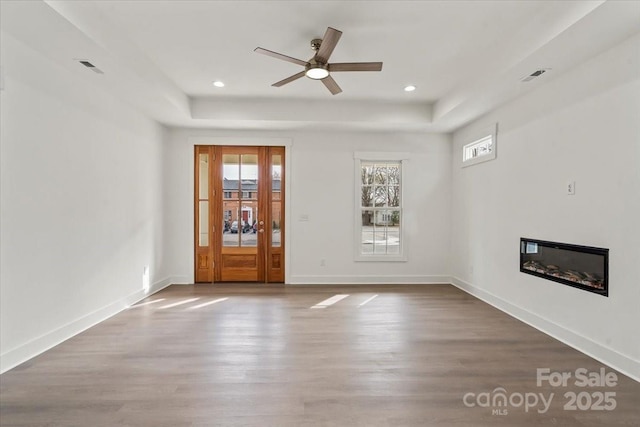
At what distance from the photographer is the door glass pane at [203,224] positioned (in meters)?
5.49

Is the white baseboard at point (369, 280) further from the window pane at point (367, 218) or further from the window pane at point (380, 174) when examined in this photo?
the window pane at point (380, 174)

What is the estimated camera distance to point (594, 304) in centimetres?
282

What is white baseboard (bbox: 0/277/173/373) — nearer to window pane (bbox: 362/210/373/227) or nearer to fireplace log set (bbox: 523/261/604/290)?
window pane (bbox: 362/210/373/227)

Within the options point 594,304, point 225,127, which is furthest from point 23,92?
point 594,304

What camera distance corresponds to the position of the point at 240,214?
5.54 meters

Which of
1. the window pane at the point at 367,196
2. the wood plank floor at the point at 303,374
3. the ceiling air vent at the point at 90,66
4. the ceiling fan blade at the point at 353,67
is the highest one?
the ceiling air vent at the point at 90,66

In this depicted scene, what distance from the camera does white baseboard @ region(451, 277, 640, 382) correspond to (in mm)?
2496

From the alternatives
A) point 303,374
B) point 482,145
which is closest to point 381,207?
point 482,145

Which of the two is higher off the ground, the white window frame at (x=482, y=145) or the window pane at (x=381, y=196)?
the white window frame at (x=482, y=145)

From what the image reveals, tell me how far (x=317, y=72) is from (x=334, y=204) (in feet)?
9.04

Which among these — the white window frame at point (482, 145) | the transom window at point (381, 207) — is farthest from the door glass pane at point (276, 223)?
the white window frame at point (482, 145)

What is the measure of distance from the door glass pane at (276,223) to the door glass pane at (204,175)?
1184mm

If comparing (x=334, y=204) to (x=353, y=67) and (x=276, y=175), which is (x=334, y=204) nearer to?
(x=276, y=175)

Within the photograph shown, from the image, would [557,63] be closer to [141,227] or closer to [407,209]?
[407,209]
